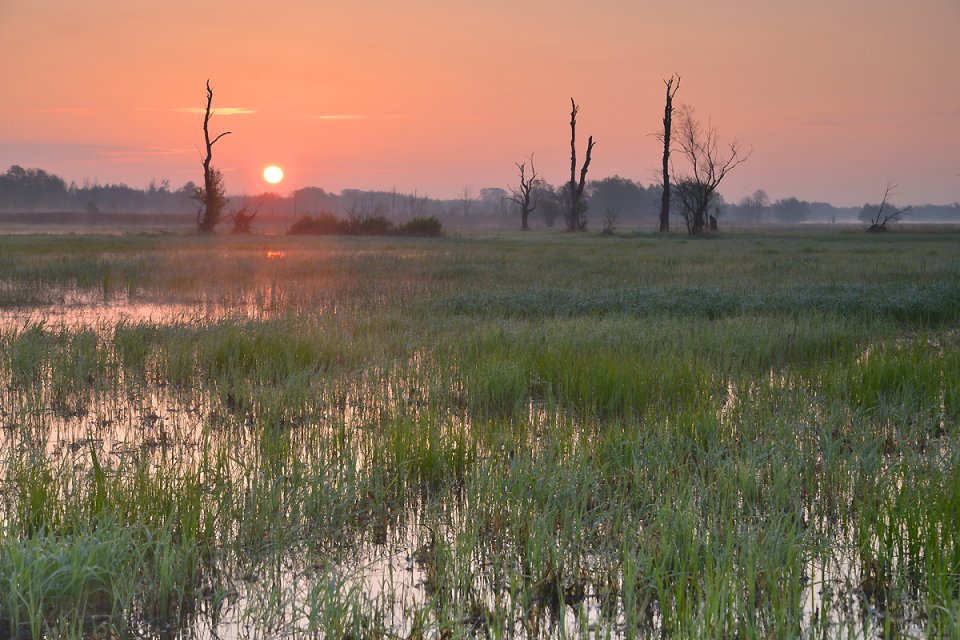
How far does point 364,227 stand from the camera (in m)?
52.9

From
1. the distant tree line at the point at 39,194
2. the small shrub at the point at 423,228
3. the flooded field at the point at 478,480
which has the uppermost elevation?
the distant tree line at the point at 39,194

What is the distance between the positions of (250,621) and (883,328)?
10.7 meters

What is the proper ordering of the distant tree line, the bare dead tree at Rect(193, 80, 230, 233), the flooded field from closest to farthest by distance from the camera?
the flooded field, the bare dead tree at Rect(193, 80, 230, 233), the distant tree line

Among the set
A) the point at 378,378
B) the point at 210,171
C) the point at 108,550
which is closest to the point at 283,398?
the point at 378,378

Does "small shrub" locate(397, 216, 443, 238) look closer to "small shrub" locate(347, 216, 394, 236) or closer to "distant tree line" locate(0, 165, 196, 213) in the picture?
"small shrub" locate(347, 216, 394, 236)

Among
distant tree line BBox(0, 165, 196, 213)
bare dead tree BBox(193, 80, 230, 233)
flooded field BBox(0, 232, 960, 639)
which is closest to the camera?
flooded field BBox(0, 232, 960, 639)

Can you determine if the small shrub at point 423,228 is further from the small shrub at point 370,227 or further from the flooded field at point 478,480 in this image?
the flooded field at point 478,480

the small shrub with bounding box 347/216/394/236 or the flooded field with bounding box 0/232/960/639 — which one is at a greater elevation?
the small shrub with bounding box 347/216/394/236

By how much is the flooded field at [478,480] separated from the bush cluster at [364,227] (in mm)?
40356

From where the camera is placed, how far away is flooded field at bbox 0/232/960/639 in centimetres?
322

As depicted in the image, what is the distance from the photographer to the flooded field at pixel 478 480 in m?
3.22

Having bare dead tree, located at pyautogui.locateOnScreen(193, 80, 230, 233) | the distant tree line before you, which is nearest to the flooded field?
bare dead tree, located at pyautogui.locateOnScreen(193, 80, 230, 233)

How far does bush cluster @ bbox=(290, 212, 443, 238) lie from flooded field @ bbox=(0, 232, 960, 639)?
132 feet

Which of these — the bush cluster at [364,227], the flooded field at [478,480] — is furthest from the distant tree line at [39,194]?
the flooded field at [478,480]
